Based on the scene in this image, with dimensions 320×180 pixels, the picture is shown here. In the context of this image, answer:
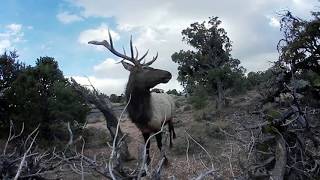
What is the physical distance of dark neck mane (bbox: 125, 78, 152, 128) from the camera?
10.1 m

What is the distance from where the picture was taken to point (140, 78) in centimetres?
1006

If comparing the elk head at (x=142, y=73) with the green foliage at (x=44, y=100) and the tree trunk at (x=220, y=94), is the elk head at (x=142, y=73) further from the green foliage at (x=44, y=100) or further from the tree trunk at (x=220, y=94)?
the tree trunk at (x=220, y=94)

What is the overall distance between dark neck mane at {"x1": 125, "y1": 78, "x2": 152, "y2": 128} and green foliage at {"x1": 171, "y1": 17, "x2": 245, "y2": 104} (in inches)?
466

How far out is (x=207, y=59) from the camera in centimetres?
2180

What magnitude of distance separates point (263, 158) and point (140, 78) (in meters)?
4.36

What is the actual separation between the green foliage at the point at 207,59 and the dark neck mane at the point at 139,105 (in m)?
11.8

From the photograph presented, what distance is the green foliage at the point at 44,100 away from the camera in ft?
39.5

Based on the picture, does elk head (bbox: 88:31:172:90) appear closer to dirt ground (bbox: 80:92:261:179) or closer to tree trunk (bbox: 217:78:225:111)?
dirt ground (bbox: 80:92:261:179)

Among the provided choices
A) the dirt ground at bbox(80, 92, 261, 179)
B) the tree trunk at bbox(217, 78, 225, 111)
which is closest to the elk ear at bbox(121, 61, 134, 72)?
the dirt ground at bbox(80, 92, 261, 179)

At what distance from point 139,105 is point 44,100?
390 centimetres

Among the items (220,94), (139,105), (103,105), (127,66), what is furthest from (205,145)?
(220,94)

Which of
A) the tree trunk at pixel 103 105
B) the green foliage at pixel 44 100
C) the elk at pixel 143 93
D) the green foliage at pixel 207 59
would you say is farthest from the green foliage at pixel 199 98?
the elk at pixel 143 93

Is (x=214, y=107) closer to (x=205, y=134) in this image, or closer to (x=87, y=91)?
(x=205, y=134)

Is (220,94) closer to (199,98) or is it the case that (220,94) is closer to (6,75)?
(199,98)
